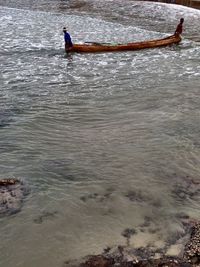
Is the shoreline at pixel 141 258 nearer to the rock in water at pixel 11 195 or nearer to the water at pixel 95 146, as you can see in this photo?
the water at pixel 95 146

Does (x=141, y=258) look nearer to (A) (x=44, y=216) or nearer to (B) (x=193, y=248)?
(B) (x=193, y=248)

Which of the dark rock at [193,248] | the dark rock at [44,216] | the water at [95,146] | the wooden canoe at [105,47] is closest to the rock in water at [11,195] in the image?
the water at [95,146]

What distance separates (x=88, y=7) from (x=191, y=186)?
130ft

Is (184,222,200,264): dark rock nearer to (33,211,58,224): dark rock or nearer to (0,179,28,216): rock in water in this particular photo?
(33,211,58,224): dark rock

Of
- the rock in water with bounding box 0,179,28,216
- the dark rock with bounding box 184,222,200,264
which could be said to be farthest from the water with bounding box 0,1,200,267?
the dark rock with bounding box 184,222,200,264

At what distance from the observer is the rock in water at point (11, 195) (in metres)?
9.24

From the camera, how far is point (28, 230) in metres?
8.74

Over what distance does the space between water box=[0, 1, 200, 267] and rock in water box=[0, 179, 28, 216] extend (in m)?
0.21

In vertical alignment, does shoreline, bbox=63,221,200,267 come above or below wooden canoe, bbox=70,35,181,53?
below

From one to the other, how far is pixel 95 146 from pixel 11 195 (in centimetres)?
371

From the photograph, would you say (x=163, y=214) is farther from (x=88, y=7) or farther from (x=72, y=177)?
(x=88, y=7)

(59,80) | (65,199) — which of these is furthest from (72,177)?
(59,80)

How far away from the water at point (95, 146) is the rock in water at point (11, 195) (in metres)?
0.21

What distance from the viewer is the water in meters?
8.71
